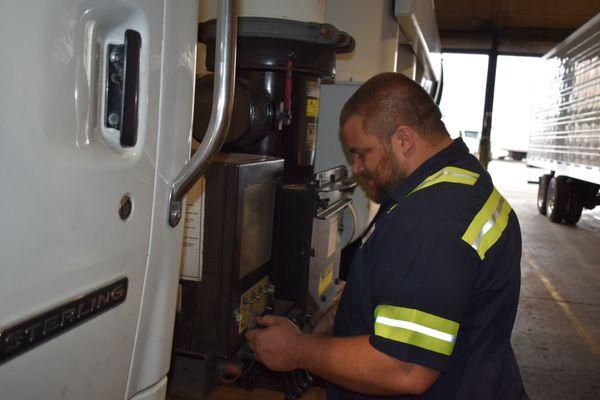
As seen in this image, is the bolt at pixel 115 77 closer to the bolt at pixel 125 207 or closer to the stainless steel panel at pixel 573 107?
the bolt at pixel 125 207

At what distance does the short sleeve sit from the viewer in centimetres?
131

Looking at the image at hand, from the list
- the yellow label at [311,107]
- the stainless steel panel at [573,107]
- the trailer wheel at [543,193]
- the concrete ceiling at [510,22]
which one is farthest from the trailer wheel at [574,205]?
the yellow label at [311,107]

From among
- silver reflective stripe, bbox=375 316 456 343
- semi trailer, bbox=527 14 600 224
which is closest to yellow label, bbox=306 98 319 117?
silver reflective stripe, bbox=375 316 456 343

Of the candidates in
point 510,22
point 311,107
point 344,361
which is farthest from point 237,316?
point 510,22

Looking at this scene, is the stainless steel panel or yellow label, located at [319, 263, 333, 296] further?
the stainless steel panel

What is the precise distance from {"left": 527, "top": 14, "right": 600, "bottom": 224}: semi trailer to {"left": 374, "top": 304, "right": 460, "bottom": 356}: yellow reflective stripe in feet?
22.0

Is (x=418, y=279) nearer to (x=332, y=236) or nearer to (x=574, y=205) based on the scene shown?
(x=332, y=236)

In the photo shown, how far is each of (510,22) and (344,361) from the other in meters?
13.9

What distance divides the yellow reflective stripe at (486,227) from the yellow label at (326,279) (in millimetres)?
1060

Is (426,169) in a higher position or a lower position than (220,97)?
lower

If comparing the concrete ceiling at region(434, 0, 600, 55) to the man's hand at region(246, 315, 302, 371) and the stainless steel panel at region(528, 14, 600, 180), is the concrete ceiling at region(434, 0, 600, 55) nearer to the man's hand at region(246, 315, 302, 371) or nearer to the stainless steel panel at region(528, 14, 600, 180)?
the stainless steel panel at region(528, 14, 600, 180)

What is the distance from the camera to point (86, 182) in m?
0.93

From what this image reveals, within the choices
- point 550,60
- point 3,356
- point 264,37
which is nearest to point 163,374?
point 3,356

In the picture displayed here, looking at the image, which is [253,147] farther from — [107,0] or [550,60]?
[550,60]
